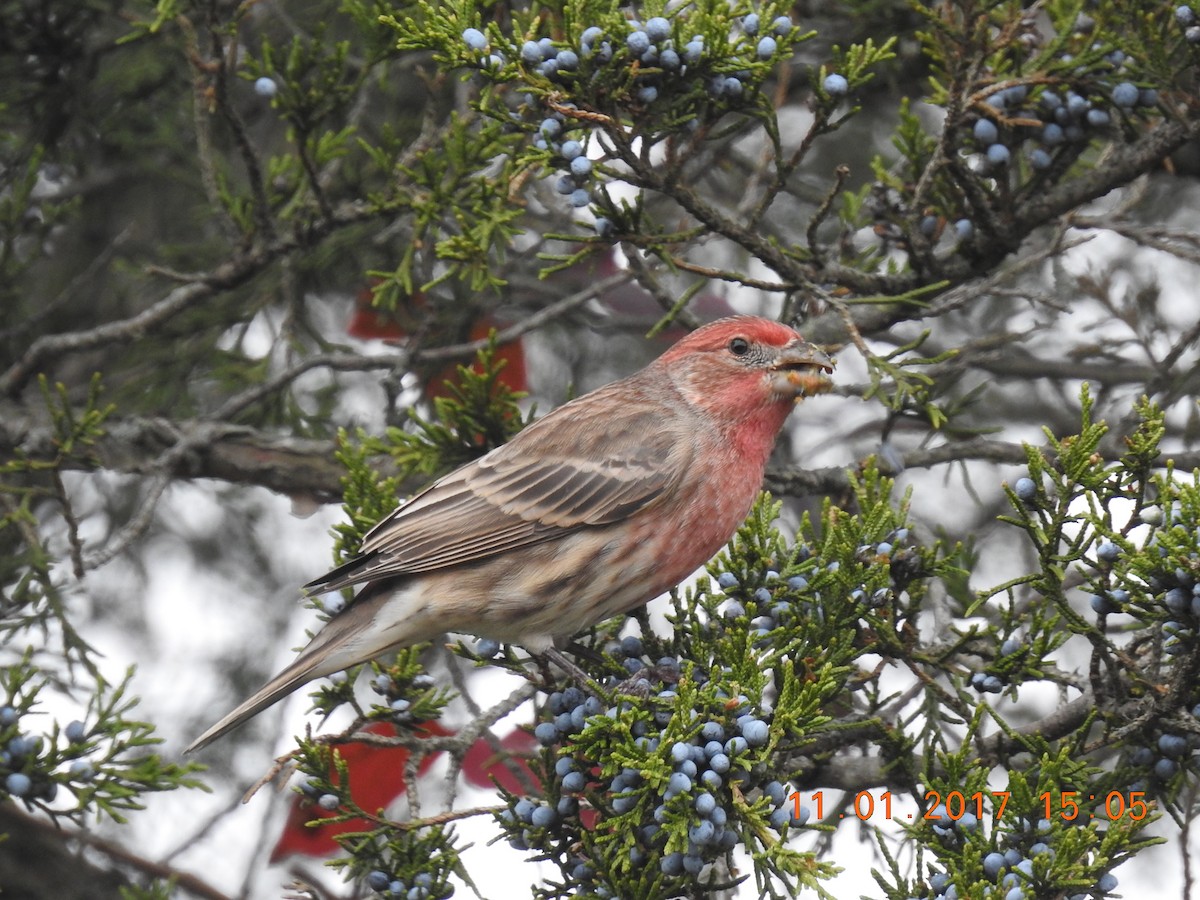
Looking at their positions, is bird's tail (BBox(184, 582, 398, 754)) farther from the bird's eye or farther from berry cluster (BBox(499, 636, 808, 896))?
the bird's eye

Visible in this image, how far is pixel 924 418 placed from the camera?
491cm

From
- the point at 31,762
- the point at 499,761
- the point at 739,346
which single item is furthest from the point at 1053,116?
the point at 31,762

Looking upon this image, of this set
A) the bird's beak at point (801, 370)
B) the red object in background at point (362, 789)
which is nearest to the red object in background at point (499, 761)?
the red object in background at point (362, 789)

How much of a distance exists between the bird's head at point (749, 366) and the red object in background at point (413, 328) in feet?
4.06

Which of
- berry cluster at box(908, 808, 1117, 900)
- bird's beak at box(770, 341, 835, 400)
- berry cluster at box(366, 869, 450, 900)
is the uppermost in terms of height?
bird's beak at box(770, 341, 835, 400)

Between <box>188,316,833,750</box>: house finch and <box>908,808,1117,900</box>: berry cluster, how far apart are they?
1372mm

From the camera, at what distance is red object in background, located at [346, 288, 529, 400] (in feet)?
19.9

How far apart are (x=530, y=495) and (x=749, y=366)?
2.89ft

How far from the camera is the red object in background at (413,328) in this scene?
19.9ft

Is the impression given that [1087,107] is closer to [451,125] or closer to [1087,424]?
[1087,424]

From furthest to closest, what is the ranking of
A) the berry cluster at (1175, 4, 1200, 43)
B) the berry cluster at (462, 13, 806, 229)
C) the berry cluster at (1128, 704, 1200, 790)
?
1. the berry cluster at (1175, 4, 1200, 43)
2. the berry cluster at (462, 13, 806, 229)
3. the berry cluster at (1128, 704, 1200, 790)

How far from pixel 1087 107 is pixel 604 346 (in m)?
3.63

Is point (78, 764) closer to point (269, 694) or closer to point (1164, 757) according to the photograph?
point (269, 694)

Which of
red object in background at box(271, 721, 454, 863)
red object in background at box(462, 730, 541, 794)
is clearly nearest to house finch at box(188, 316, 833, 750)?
red object in background at box(462, 730, 541, 794)
